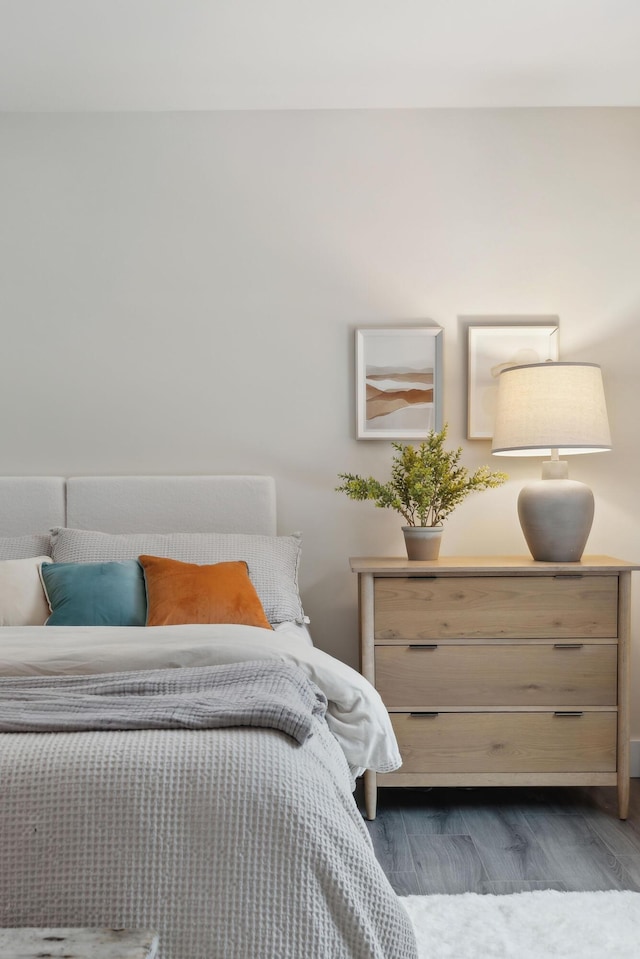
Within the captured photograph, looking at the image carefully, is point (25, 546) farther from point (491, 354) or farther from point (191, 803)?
point (491, 354)

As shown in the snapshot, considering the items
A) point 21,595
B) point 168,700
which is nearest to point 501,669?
point 168,700

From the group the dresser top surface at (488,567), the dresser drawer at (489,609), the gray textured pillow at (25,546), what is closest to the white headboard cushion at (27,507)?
the gray textured pillow at (25,546)

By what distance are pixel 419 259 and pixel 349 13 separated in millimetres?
956

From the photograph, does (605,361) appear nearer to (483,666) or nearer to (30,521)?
(483,666)

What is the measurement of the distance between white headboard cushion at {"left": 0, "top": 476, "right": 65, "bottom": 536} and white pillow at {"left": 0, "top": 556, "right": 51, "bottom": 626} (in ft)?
1.36

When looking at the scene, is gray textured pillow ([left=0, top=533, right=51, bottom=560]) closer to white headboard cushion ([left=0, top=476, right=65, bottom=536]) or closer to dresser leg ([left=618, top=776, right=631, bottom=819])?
white headboard cushion ([left=0, top=476, right=65, bottom=536])

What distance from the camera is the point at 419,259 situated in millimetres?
3203

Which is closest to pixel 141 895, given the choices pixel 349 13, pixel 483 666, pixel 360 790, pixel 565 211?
pixel 483 666

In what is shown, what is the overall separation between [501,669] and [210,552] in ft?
3.60

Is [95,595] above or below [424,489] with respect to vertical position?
below

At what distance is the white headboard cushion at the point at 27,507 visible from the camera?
3.03 metres

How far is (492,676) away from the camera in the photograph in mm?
2666

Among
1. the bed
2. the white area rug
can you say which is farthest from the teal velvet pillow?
the white area rug

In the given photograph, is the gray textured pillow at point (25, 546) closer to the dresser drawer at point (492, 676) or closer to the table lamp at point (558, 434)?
the dresser drawer at point (492, 676)
